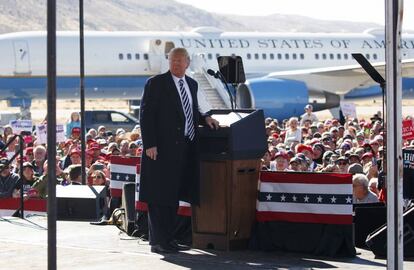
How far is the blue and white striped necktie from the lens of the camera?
9578 mm

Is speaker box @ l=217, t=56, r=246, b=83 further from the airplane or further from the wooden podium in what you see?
the airplane

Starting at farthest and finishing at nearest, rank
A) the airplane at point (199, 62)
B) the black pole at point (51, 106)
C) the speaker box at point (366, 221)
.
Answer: the airplane at point (199, 62), the speaker box at point (366, 221), the black pole at point (51, 106)

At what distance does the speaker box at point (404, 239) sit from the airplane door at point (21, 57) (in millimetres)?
33663

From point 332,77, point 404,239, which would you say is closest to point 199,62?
point 332,77

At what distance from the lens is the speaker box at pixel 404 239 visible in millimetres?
9055

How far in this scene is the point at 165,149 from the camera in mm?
9492

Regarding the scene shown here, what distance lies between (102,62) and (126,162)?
31871 mm

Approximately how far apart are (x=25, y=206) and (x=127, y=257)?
4.13 m

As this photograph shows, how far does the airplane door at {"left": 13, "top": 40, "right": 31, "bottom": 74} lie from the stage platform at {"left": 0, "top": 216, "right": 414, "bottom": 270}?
3192cm

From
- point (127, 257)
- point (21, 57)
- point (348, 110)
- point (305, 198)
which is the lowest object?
point (127, 257)

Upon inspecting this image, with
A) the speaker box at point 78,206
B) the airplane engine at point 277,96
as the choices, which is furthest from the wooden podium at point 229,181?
the airplane engine at point 277,96

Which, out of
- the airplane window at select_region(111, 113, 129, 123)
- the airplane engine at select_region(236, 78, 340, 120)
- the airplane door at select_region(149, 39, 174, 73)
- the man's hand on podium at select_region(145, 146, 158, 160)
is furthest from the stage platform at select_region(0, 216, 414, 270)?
the airplane door at select_region(149, 39, 174, 73)

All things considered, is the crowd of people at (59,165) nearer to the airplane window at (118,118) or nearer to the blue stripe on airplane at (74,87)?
the airplane window at (118,118)

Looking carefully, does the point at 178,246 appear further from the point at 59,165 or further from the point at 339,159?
the point at 59,165
